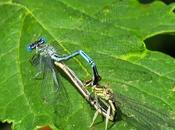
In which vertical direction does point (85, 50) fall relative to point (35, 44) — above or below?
below

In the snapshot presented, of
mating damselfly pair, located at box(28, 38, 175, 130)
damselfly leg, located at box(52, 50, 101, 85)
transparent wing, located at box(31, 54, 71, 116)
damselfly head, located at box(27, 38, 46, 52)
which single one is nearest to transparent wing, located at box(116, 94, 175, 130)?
mating damselfly pair, located at box(28, 38, 175, 130)

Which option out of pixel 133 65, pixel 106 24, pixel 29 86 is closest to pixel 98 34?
pixel 106 24

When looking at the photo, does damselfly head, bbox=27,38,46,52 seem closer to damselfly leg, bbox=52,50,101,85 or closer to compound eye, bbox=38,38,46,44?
compound eye, bbox=38,38,46,44

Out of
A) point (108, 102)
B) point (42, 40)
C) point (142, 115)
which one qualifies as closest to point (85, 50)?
point (42, 40)

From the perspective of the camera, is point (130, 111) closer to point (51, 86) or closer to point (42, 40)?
point (51, 86)

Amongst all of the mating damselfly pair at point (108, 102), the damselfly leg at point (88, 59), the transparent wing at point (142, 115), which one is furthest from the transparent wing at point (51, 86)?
the transparent wing at point (142, 115)

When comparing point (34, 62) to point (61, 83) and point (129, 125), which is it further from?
point (129, 125)

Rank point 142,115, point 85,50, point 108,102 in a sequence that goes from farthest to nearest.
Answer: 1. point 85,50
2. point 108,102
3. point 142,115
